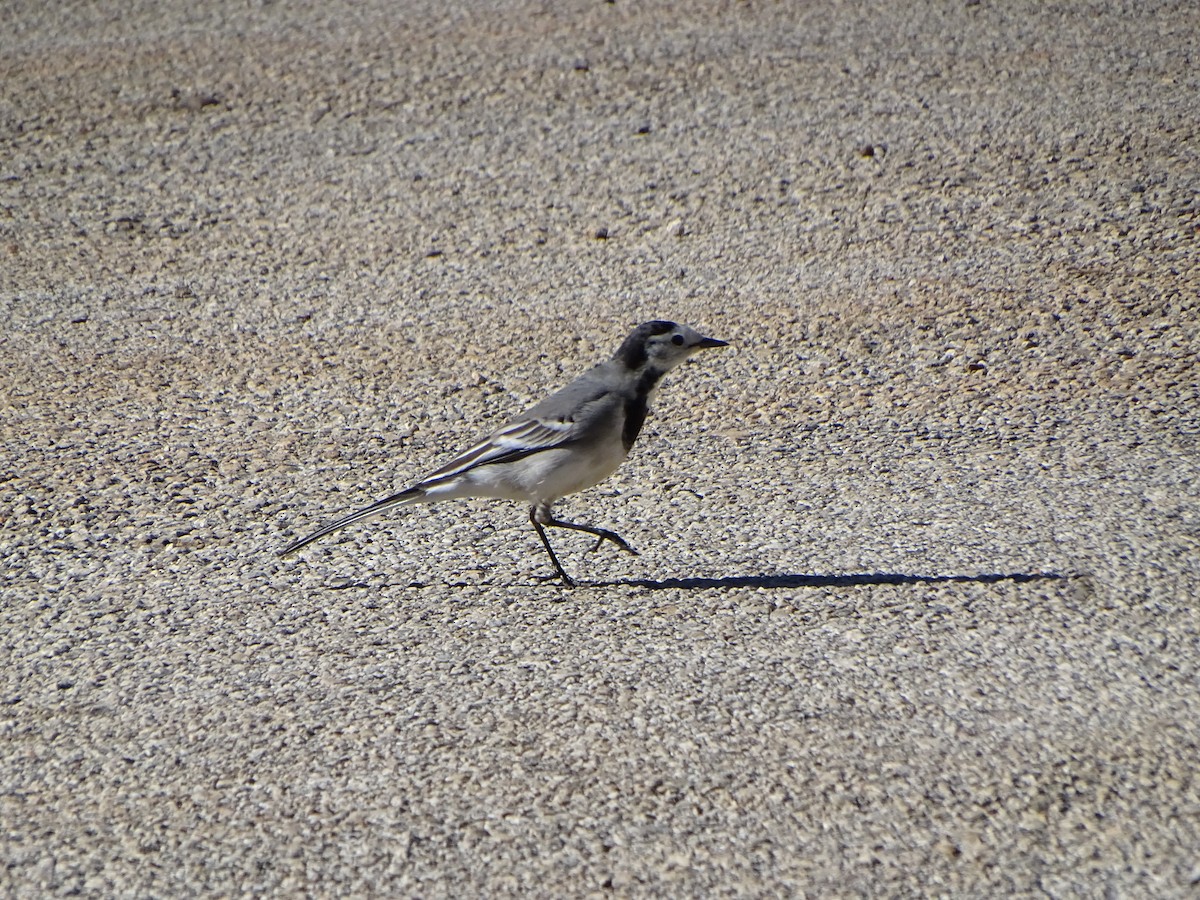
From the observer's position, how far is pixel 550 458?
615 cm

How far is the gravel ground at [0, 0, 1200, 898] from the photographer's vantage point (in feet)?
14.2

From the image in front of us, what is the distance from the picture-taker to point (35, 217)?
10.6m

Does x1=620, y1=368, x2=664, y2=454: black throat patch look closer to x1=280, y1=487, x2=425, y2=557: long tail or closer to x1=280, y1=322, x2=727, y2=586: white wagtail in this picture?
x1=280, y1=322, x2=727, y2=586: white wagtail

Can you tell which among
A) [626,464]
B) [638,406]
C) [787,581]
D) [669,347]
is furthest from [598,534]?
[626,464]

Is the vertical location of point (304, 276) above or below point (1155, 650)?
above

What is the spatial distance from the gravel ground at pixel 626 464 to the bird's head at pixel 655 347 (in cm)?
79

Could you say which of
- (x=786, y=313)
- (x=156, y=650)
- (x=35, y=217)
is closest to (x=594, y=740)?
(x=156, y=650)

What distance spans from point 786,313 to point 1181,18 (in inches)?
258

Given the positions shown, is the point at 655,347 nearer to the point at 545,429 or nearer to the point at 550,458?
the point at 545,429

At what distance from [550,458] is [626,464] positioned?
1.38 meters

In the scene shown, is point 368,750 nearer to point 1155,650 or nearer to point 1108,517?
point 1155,650

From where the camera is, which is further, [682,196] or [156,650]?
[682,196]

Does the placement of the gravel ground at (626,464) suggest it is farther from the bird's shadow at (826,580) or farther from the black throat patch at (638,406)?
the black throat patch at (638,406)

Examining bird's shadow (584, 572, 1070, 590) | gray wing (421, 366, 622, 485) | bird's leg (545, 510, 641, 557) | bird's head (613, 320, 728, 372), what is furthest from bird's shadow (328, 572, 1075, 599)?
bird's head (613, 320, 728, 372)
